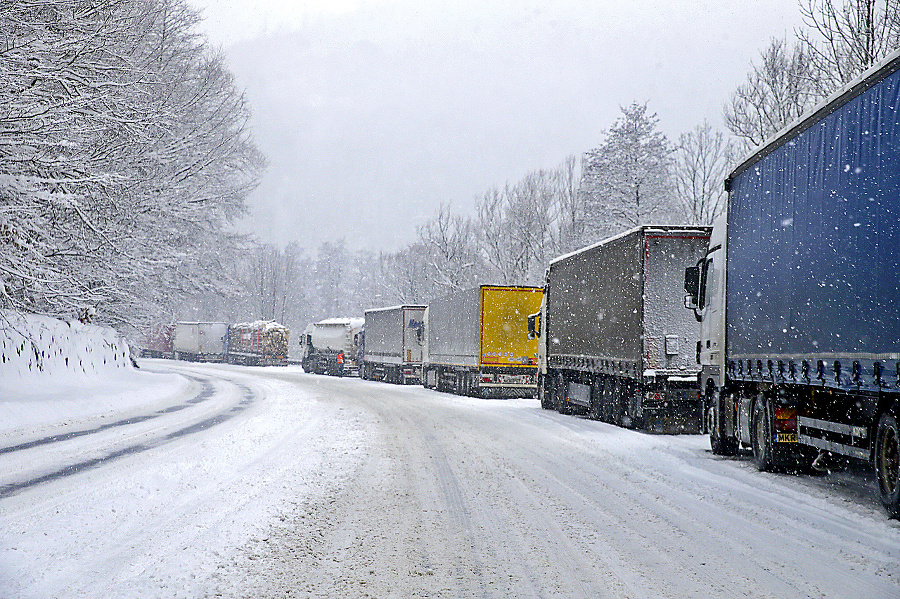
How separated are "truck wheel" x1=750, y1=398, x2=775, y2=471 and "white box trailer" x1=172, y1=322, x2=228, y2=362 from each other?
69.9 m

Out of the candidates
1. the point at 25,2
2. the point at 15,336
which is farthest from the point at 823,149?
the point at 15,336

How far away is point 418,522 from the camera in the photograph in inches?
287

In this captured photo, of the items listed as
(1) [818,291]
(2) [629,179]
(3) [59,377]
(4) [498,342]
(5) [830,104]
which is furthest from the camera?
(2) [629,179]

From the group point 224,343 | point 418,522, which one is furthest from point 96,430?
point 224,343

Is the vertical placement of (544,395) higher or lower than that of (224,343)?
lower

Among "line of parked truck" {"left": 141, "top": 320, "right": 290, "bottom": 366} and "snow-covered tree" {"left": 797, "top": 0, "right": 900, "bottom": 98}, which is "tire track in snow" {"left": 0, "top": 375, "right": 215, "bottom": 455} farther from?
"line of parked truck" {"left": 141, "top": 320, "right": 290, "bottom": 366}

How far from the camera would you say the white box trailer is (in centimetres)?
7762

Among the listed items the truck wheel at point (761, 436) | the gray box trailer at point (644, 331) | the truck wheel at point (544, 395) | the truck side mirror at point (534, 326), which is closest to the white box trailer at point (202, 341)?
the truck side mirror at point (534, 326)

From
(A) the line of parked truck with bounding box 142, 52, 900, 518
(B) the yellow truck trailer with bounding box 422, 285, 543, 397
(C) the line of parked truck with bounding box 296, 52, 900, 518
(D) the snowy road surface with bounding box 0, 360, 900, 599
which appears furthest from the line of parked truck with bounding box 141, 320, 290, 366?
(D) the snowy road surface with bounding box 0, 360, 900, 599

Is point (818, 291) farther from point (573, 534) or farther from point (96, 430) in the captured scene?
point (96, 430)

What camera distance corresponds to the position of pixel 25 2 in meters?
13.3

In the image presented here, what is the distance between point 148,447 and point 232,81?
869 inches

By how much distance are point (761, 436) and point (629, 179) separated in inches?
1536

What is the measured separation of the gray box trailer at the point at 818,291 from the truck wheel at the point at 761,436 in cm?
1
